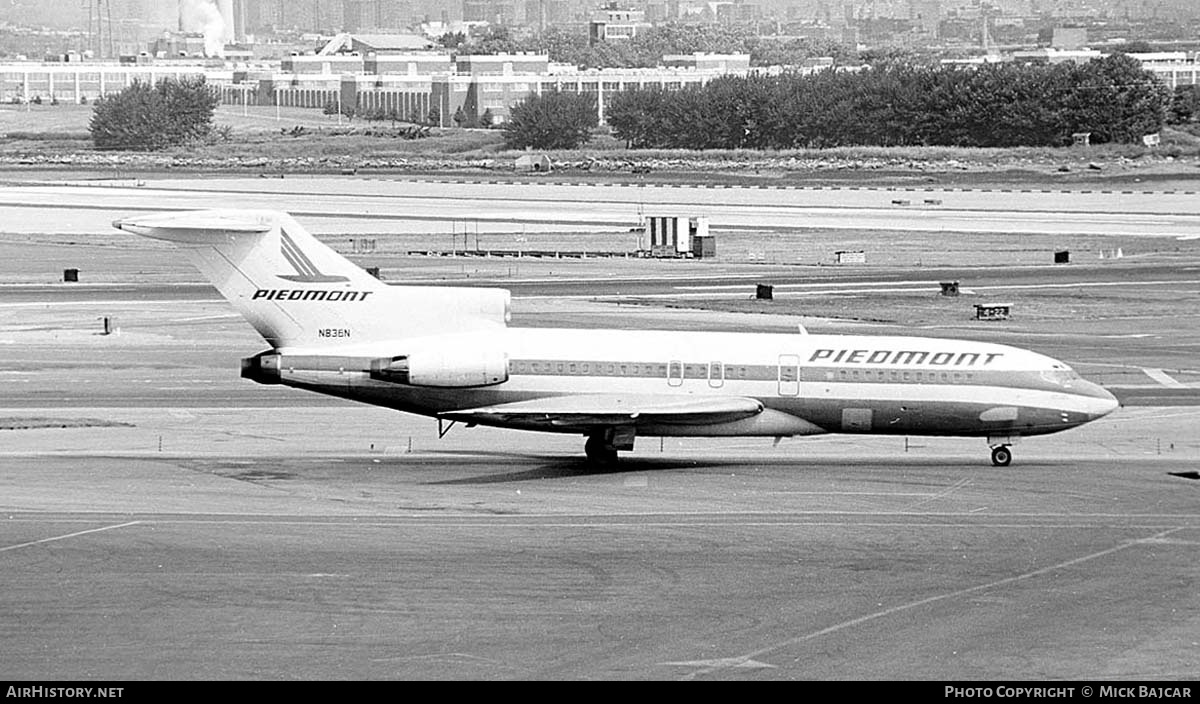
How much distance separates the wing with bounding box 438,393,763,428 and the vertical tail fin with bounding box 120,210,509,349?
2.45 meters

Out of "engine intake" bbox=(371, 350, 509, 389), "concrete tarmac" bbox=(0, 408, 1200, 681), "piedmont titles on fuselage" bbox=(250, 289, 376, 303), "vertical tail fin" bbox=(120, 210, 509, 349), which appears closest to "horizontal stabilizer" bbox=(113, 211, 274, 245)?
"vertical tail fin" bbox=(120, 210, 509, 349)

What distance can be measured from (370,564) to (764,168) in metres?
147

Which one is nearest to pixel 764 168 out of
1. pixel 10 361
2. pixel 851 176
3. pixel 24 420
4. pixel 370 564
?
pixel 851 176

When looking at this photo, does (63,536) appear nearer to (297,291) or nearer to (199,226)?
(297,291)

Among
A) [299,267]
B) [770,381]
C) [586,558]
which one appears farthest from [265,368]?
[586,558]

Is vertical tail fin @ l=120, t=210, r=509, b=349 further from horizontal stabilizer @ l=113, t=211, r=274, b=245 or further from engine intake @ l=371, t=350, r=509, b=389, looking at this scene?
engine intake @ l=371, t=350, r=509, b=389

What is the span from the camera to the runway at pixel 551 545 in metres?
27.7

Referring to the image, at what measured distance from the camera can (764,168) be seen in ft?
581

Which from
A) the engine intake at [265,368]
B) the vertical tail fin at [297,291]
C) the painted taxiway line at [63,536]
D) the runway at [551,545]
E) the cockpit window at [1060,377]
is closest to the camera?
the runway at [551,545]

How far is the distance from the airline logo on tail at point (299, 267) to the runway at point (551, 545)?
458cm

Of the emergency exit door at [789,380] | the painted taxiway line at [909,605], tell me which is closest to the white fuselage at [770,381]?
the emergency exit door at [789,380]

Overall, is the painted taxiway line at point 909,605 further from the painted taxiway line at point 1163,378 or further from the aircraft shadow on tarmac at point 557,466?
the painted taxiway line at point 1163,378

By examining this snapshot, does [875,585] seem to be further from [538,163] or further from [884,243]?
[538,163]

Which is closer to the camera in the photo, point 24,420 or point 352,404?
point 24,420
